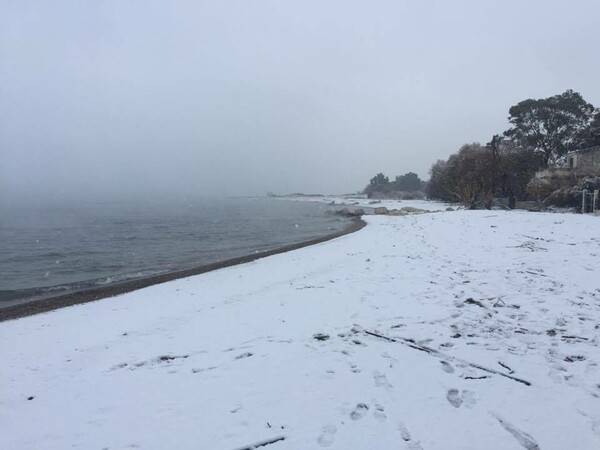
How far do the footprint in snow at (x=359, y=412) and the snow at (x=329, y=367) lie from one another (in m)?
0.03

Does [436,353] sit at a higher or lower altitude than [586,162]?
lower

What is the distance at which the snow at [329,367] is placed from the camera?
322 cm

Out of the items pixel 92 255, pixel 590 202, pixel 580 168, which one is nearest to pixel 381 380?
pixel 92 255

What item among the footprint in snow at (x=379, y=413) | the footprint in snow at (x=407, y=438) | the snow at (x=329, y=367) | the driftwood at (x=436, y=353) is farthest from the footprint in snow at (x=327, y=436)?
the driftwood at (x=436, y=353)

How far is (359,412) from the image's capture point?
3.46 m

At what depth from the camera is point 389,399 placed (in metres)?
3.64

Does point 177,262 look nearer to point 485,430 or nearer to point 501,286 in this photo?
point 501,286

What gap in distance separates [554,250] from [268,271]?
29.3 ft

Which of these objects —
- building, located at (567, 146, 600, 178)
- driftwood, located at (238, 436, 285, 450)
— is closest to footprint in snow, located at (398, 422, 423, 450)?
driftwood, located at (238, 436, 285, 450)

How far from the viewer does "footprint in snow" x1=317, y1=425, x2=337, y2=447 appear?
3.05 meters

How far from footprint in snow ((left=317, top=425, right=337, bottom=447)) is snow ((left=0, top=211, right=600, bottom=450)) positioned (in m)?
0.01

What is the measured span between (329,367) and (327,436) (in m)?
1.26

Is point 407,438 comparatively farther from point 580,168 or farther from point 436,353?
point 580,168

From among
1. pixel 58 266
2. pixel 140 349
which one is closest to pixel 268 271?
pixel 140 349
